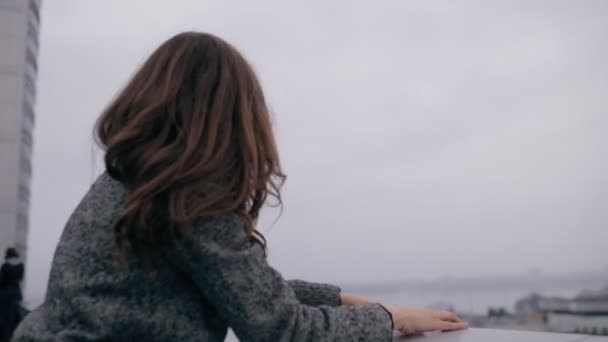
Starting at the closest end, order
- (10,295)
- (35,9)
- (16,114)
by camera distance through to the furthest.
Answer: (10,295) < (16,114) < (35,9)

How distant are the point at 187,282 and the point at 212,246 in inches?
2.7

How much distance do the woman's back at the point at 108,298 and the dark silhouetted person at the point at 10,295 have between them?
3.31 metres

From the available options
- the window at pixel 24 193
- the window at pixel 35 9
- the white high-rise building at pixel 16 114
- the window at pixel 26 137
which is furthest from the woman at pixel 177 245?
the window at pixel 35 9

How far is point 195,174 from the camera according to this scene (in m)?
0.69

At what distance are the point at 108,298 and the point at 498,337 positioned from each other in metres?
0.46

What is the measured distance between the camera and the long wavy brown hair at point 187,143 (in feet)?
2.27

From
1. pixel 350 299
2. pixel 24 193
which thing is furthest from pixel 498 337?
pixel 24 193

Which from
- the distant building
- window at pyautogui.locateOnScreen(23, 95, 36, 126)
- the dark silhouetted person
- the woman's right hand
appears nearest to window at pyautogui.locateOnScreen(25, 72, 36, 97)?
window at pyautogui.locateOnScreen(23, 95, 36, 126)

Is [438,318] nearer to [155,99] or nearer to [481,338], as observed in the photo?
[481,338]

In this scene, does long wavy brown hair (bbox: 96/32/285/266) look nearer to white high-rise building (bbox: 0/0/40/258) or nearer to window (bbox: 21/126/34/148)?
white high-rise building (bbox: 0/0/40/258)

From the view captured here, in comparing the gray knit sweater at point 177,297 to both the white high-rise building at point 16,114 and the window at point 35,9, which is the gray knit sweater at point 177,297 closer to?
the white high-rise building at point 16,114

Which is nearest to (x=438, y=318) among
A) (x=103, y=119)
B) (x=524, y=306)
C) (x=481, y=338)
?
(x=481, y=338)

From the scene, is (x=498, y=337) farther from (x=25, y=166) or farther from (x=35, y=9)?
(x=35, y=9)

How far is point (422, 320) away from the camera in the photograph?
83cm
